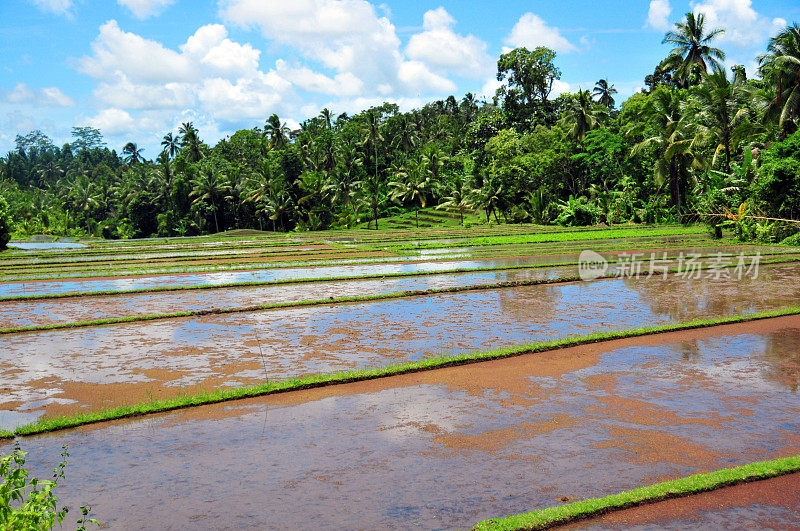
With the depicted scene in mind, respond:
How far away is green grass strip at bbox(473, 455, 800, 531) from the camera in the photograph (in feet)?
13.2

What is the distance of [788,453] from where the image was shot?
506cm

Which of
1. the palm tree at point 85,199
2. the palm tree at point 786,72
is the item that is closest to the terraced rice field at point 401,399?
the palm tree at point 786,72

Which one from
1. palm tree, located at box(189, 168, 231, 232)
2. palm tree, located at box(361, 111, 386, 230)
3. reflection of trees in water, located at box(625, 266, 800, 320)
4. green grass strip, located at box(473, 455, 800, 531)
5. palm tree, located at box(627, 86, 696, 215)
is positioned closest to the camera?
green grass strip, located at box(473, 455, 800, 531)

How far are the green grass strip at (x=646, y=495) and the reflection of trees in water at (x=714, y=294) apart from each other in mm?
6574

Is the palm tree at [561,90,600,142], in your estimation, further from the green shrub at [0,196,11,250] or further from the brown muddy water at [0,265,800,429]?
the green shrub at [0,196,11,250]

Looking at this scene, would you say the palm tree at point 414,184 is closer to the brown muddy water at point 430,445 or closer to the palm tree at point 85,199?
the palm tree at point 85,199

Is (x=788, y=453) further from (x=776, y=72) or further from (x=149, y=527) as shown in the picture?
(x=776, y=72)

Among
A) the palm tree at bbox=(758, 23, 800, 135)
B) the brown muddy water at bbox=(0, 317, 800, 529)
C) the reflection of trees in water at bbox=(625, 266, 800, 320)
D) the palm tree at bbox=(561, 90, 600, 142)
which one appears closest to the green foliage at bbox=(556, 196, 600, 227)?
the palm tree at bbox=(561, 90, 600, 142)

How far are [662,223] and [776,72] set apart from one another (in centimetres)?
1383

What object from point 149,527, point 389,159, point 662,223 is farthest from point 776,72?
point 389,159

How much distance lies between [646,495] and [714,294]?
34.3 ft

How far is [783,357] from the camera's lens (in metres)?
8.13

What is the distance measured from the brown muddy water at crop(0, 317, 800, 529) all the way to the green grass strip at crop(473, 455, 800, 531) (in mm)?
182

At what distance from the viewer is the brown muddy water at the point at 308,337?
24.7ft
